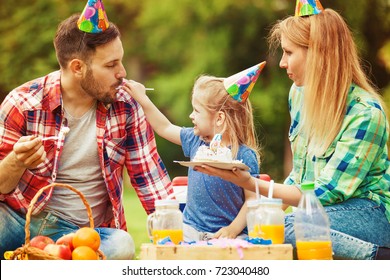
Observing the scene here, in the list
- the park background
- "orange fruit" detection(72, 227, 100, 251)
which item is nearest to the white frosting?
"orange fruit" detection(72, 227, 100, 251)

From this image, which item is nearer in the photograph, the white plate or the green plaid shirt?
the white plate

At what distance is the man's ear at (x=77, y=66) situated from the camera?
14.1 feet

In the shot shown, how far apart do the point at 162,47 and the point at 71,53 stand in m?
13.1

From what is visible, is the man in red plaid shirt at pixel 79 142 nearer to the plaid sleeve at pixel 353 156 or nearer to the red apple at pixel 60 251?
the red apple at pixel 60 251

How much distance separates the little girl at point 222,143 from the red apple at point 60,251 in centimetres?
87

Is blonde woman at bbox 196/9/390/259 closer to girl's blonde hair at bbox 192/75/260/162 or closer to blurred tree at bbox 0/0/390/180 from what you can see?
girl's blonde hair at bbox 192/75/260/162

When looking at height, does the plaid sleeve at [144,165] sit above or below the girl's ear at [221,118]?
below

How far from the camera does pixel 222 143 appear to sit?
14.1 ft

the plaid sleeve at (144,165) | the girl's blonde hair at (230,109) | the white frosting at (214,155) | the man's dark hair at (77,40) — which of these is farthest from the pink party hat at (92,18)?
the white frosting at (214,155)

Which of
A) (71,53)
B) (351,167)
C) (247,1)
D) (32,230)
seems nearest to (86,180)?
(32,230)

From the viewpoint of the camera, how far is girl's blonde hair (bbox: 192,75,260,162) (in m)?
4.28

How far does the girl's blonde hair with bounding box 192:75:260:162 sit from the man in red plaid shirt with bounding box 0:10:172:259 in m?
0.36

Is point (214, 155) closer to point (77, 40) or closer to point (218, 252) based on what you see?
point (218, 252)
